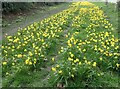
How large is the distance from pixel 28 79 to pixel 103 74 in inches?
72.5

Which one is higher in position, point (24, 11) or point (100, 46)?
point (100, 46)

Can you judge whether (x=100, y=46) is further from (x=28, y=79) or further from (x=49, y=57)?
(x=28, y=79)

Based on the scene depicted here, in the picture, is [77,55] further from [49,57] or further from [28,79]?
[28,79]

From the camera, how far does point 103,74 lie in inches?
273

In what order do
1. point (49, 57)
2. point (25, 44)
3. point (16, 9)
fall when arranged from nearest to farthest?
point (49, 57) < point (25, 44) < point (16, 9)

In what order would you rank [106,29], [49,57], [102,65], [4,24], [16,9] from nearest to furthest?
[102,65] → [49,57] → [106,29] → [4,24] → [16,9]

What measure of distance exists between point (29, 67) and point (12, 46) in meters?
2.06

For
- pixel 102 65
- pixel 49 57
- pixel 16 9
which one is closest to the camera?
pixel 102 65

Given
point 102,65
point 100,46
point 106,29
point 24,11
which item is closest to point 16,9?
point 24,11

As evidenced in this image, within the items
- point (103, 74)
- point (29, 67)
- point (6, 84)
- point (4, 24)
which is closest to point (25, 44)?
point (29, 67)

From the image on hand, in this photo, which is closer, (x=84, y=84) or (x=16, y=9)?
(x=84, y=84)

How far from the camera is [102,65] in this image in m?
7.45

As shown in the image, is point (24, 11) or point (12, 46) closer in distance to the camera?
point (12, 46)

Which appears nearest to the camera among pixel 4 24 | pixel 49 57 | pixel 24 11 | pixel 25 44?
pixel 49 57
